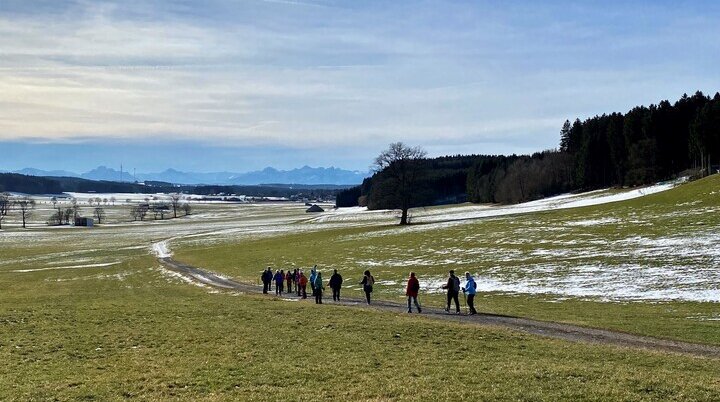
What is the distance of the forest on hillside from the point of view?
9475 centimetres

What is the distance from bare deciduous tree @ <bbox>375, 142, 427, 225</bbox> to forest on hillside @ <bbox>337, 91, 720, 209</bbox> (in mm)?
663

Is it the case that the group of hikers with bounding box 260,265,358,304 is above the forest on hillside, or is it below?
below

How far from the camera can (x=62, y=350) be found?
62.9 ft

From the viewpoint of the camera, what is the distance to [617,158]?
407 feet

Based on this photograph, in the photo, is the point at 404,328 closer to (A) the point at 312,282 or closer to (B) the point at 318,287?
(B) the point at 318,287

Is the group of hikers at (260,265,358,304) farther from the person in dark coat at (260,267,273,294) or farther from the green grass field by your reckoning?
the green grass field

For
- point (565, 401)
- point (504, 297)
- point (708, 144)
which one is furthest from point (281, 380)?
point (708, 144)

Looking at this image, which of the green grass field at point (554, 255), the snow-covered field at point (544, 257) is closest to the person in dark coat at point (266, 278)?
the green grass field at point (554, 255)

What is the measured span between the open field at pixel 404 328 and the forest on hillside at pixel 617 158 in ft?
126

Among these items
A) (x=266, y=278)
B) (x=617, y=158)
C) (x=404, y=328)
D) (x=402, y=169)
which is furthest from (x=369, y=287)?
(x=617, y=158)

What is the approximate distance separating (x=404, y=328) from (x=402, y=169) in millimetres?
63712

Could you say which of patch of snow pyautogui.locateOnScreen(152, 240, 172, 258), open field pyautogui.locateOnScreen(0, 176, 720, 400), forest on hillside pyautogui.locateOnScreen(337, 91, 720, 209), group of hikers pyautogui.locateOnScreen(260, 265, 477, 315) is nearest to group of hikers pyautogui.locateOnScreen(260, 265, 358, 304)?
group of hikers pyautogui.locateOnScreen(260, 265, 477, 315)

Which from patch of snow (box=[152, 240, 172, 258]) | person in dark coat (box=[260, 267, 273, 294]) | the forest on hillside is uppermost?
the forest on hillside

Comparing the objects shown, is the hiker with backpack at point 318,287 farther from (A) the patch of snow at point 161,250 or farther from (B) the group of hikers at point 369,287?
(A) the patch of snow at point 161,250
